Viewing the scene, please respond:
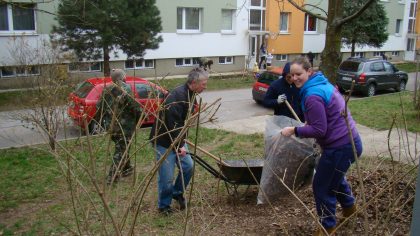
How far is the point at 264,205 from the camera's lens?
530cm

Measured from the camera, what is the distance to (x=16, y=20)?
1934 cm

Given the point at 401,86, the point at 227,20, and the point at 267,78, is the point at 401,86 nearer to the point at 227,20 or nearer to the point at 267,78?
the point at 267,78

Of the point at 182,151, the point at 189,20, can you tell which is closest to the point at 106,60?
the point at 189,20

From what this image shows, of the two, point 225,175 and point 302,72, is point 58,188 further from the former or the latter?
point 302,72

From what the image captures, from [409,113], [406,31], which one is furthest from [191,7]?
[406,31]

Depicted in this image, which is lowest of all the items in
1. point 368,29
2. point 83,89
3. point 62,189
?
point 62,189

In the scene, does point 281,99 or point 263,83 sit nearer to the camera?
point 281,99

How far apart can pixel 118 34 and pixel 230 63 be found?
36.3ft

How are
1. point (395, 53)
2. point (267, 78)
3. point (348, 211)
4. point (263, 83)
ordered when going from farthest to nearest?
point (395, 53)
point (263, 83)
point (267, 78)
point (348, 211)

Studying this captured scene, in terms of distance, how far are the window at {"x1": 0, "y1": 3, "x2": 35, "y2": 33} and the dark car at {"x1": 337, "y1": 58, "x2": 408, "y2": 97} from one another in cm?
1358

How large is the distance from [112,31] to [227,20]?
11172 millimetres

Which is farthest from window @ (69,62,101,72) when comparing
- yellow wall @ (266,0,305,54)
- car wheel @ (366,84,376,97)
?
yellow wall @ (266,0,305,54)

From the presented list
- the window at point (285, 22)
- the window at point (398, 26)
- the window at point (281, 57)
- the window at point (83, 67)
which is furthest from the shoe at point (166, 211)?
the window at point (398, 26)

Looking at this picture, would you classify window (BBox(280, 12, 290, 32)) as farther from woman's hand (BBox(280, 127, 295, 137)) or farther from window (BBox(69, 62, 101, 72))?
woman's hand (BBox(280, 127, 295, 137))
